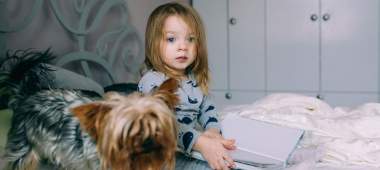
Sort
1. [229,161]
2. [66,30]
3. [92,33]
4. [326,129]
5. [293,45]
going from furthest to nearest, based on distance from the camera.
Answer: [293,45] < [92,33] < [66,30] < [326,129] < [229,161]

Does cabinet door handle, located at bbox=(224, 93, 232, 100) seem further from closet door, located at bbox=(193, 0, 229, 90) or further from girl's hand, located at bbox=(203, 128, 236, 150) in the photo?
girl's hand, located at bbox=(203, 128, 236, 150)

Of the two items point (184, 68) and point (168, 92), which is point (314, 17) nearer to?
point (184, 68)

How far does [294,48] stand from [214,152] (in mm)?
2083

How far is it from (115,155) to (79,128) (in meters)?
0.14

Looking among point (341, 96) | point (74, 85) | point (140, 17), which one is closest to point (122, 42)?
point (140, 17)

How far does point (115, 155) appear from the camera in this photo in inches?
28.2

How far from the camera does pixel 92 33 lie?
69.2 inches

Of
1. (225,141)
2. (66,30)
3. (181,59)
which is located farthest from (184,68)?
(66,30)

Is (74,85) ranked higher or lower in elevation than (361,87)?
higher

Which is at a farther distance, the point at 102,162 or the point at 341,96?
the point at 341,96

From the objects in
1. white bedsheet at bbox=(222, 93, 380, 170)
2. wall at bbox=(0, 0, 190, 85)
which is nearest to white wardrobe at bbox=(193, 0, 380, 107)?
wall at bbox=(0, 0, 190, 85)

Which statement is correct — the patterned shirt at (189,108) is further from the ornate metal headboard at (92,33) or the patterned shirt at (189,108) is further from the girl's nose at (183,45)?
the ornate metal headboard at (92,33)

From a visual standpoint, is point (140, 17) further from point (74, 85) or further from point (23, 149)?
point (23, 149)

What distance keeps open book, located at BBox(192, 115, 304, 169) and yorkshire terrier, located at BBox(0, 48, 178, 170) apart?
0.74ft
